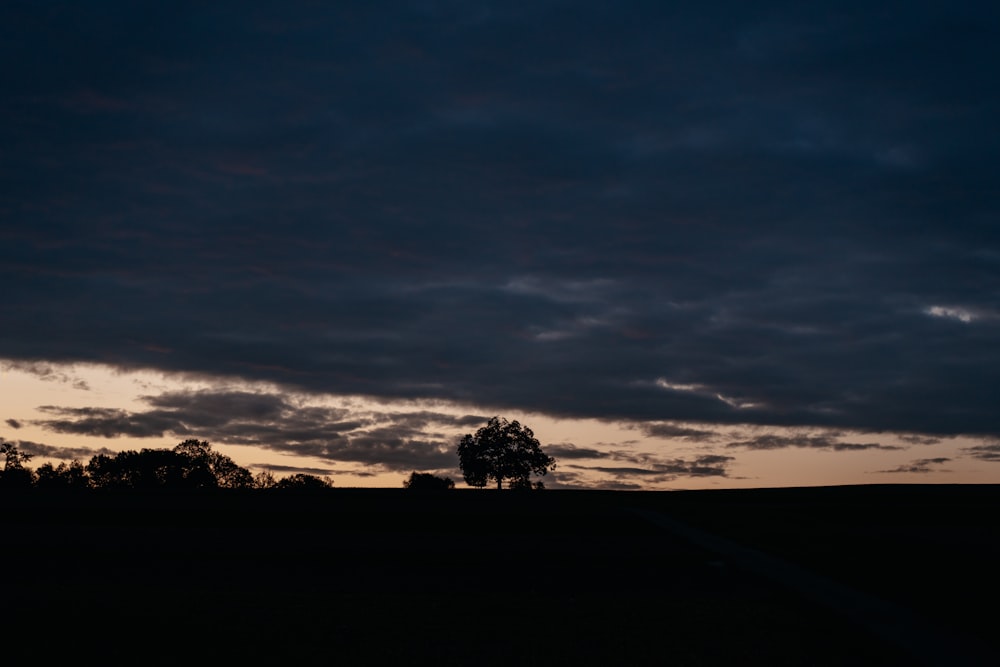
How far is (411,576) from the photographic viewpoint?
21422mm

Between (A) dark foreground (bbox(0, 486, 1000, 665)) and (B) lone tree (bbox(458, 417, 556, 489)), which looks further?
(B) lone tree (bbox(458, 417, 556, 489))

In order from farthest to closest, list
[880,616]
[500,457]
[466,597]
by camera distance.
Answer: [500,457] → [466,597] → [880,616]

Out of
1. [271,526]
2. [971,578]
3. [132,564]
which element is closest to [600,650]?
[971,578]

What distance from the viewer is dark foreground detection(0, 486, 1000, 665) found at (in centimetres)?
1205

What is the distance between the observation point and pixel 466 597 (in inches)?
683

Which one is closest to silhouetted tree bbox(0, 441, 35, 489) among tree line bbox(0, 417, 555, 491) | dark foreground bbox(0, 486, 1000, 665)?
tree line bbox(0, 417, 555, 491)

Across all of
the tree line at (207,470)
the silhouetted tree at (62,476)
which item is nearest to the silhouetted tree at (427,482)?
the tree line at (207,470)

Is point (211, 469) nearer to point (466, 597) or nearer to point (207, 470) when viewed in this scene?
point (207, 470)

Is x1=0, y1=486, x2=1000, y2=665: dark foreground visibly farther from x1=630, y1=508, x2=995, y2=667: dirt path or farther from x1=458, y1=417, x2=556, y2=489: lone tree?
x1=458, y1=417, x2=556, y2=489: lone tree

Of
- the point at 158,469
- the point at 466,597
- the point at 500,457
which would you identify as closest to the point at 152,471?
the point at 158,469

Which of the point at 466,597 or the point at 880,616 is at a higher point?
the point at 466,597

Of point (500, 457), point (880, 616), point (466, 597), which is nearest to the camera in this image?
point (880, 616)

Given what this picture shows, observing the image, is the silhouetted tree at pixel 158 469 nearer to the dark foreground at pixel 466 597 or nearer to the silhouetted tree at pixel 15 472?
the silhouetted tree at pixel 15 472

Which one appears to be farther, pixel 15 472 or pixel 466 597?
pixel 15 472
